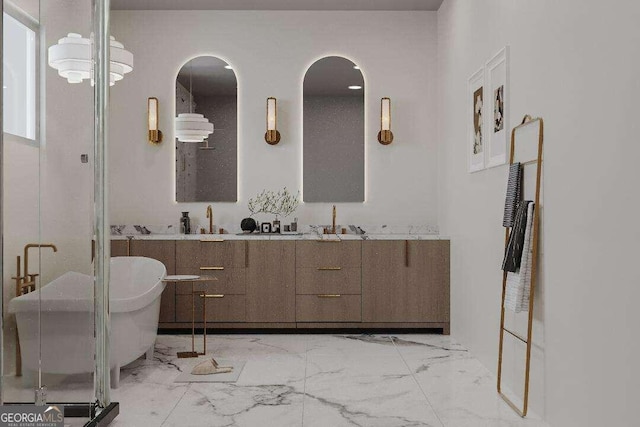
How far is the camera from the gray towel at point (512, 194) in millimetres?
3723

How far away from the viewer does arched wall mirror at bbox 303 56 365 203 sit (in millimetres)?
6355

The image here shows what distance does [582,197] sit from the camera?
2947mm

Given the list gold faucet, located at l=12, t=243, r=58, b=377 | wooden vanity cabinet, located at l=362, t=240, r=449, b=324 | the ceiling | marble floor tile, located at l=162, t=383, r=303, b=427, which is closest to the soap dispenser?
wooden vanity cabinet, located at l=362, t=240, r=449, b=324

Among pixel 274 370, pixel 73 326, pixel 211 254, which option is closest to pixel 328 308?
pixel 211 254

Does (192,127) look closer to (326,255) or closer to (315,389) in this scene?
(326,255)

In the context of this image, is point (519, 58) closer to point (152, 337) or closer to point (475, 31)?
point (475, 31)

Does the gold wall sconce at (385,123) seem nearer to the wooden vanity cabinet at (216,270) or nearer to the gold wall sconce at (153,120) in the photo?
the wooden vanity cabinet at (216,270)

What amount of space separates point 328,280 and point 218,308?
0.99 metres

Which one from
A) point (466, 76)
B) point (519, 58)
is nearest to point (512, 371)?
point (519, 58)

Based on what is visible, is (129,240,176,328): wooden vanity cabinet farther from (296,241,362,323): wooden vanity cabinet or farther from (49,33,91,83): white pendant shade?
(49,33,91,83): white pendant shade

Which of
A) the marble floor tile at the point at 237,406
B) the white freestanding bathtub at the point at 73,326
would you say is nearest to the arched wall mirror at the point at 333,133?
the white freestanding bathtub at the point at 73,326

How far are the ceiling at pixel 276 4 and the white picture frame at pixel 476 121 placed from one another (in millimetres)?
1541

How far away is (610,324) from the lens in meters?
2.66

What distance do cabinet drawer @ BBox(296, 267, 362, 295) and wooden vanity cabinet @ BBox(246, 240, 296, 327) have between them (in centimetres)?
8
